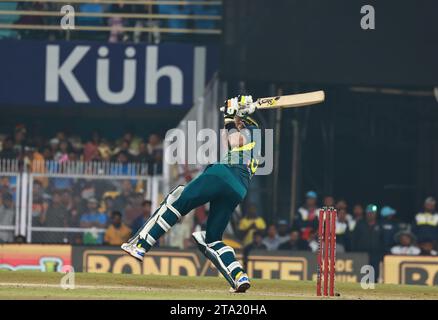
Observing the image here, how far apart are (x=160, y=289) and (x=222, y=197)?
1.29 metres

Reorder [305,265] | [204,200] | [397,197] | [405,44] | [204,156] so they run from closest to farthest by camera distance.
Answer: [204,200], [305,265], [204,156], [405,44], [397,197]

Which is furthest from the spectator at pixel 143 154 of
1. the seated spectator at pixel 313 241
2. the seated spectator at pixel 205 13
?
the seated spectator at pixel 313 241

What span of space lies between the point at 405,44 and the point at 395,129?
278cm

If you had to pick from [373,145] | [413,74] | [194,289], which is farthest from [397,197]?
[194,289]

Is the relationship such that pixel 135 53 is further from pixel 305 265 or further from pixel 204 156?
pixel 305 265

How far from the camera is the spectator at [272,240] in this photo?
22859 mm

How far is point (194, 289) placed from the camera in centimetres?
1456

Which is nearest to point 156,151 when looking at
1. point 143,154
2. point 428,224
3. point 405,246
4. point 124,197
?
point 143,154

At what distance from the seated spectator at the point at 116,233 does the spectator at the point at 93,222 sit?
144 mm

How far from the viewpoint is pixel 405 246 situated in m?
22.6

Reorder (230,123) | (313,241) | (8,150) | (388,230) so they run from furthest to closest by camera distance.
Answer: (8,150), (388,230), (313,241), (230,123)

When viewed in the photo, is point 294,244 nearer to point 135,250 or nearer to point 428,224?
point 428,224

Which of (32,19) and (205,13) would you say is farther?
(32,19)

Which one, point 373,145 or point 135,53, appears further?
point 373,145
